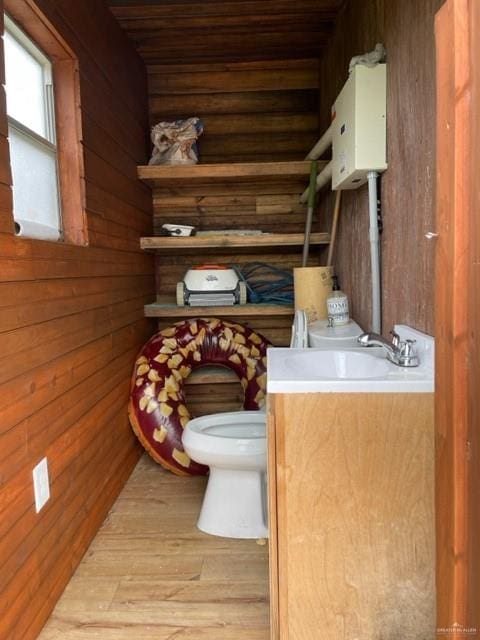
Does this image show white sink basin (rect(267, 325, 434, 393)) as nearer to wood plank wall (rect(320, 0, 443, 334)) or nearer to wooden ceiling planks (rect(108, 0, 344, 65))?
wood plank wall (rect(320, 0, 443, 334))

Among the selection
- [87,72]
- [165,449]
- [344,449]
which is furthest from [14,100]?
[165,449]

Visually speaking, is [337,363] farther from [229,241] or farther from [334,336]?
[229,241]

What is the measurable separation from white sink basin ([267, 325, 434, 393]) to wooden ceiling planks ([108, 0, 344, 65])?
180cm

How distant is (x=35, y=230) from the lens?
65.5 inches

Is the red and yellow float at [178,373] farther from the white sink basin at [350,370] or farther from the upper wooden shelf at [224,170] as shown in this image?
the white sink basin at [350,370]

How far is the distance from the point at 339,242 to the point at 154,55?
1585 mm

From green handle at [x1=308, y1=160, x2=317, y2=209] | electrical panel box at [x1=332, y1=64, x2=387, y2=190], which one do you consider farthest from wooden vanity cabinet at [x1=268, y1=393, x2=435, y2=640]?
green handle at [x1=308, y1=160, x2=317, y2=209]

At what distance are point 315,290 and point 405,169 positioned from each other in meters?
0.88

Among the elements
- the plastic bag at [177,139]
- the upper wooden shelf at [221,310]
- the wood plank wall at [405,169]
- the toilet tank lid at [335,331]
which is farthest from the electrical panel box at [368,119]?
the plastic bag at [177,139]

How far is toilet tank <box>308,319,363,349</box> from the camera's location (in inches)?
71.5

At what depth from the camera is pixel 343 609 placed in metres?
1.25

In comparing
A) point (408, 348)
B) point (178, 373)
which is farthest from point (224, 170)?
point (408, 348)

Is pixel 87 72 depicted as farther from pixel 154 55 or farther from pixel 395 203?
pixel 395 203

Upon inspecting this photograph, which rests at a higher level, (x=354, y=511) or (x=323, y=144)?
(x=323, y=144)
